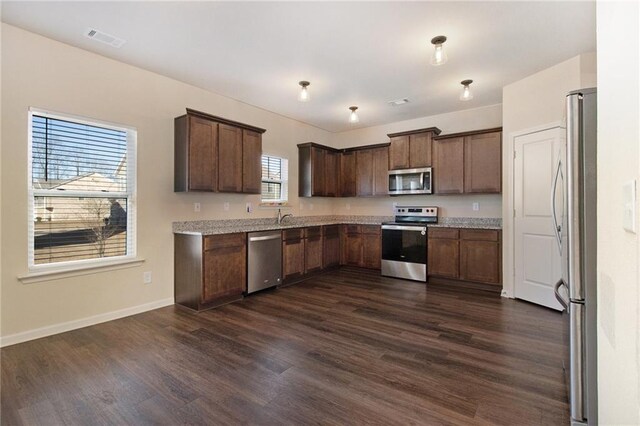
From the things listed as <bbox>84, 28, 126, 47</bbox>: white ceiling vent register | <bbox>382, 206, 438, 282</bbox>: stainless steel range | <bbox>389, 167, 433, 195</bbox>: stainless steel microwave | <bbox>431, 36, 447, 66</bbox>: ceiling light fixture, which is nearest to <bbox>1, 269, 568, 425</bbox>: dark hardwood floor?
<bbox>382, 206, 438, 282</bbox>: stainless steel range

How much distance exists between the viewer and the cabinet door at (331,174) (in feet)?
20.0

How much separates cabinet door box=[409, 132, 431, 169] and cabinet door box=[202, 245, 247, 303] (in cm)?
320

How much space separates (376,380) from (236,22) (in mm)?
3060

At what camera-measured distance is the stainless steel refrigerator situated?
1596 millimetres

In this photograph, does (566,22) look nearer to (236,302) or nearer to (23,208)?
(236,302)

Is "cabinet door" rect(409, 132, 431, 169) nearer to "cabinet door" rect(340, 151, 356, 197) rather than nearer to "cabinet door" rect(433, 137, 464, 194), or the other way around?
"cabinet door" rect(433, 137, 464, 194)

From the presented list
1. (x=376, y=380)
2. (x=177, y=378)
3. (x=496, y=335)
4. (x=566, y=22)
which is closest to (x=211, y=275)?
(x=177, y=378)

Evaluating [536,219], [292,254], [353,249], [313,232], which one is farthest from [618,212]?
[353,249]

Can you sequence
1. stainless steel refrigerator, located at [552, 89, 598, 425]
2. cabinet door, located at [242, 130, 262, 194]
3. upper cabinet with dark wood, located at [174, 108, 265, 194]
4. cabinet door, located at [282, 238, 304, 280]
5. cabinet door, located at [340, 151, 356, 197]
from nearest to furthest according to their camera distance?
stainless steel refrigerator, located at [552, 89, 598, 425] < upper cabinet with dark wood, located at [174, 108, 265, 194] < cabinet door, located at [242, 130, 262, 194] < cabinet door, located at [282, 238, 304, 280] < cabinet door, located at [340, 151, 356, 197]

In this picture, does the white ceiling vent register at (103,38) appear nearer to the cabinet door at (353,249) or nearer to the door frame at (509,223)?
the cabinet door at (353,249)

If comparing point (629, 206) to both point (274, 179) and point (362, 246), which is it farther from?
point (362, 246)

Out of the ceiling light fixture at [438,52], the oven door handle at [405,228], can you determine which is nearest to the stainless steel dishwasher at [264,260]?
the oven door handle at [405,228]

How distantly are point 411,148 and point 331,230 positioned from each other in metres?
2.01

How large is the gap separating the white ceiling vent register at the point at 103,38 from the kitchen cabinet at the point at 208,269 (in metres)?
2.07
